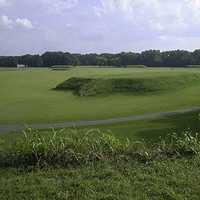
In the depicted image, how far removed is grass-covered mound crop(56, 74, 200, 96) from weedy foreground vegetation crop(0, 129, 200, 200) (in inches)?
1048

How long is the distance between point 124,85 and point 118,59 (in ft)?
226

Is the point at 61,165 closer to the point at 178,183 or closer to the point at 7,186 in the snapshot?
the point at 7,186

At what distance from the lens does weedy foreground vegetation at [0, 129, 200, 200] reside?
634cm

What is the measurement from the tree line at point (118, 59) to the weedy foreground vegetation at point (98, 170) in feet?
296

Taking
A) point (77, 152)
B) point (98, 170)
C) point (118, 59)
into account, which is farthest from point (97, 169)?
point (118, 59)

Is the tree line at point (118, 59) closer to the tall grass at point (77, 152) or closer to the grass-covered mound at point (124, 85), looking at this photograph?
the grass-covered mound at point (124, 85)

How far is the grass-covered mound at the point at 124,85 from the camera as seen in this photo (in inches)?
1449

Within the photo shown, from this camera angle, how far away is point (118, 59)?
106812 millimetres

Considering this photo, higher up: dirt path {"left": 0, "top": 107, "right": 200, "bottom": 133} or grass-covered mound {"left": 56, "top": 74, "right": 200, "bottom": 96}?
grass-covered mound {"left": 56, "top": 74, "right": 200, "bottom": 96}

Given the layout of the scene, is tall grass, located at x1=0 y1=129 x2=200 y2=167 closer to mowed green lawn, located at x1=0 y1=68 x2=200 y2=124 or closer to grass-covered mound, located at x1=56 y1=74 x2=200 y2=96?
mowed green lawn, located at x1=0 y1=68 x2=200 y2=124

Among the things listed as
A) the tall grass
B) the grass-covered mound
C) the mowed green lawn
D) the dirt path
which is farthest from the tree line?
the tall grass

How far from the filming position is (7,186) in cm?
665

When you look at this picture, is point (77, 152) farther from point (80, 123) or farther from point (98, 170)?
point (80, 123)

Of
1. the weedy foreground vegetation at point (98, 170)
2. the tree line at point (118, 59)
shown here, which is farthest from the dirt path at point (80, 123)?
the tree line at point (118, 59)
